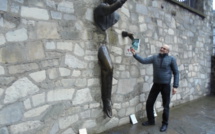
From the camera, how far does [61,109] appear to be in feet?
7.76

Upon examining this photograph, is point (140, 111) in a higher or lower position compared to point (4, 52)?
lower

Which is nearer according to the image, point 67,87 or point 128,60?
point 67,87

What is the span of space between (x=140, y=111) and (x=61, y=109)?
1.67m

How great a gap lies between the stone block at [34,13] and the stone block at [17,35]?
17cm

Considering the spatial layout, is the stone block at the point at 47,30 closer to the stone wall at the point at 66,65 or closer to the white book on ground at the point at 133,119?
the stone wall at the point at 66,65

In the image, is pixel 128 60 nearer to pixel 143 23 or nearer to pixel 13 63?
pixel 143 23

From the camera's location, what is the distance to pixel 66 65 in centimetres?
237

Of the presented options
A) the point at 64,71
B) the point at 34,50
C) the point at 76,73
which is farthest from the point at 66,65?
the point at 34,50

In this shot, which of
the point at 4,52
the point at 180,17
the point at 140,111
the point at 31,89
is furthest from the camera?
the point at 180,17

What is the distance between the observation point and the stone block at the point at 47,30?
213 centimetres

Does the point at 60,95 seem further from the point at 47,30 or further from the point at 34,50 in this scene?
the point at 47,30

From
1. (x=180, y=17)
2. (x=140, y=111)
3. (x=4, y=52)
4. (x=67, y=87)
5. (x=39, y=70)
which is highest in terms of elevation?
(x=180, y=17)

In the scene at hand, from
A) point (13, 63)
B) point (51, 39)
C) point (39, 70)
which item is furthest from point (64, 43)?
point (13, 63)

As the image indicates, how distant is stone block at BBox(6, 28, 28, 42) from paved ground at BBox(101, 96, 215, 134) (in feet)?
5.87
